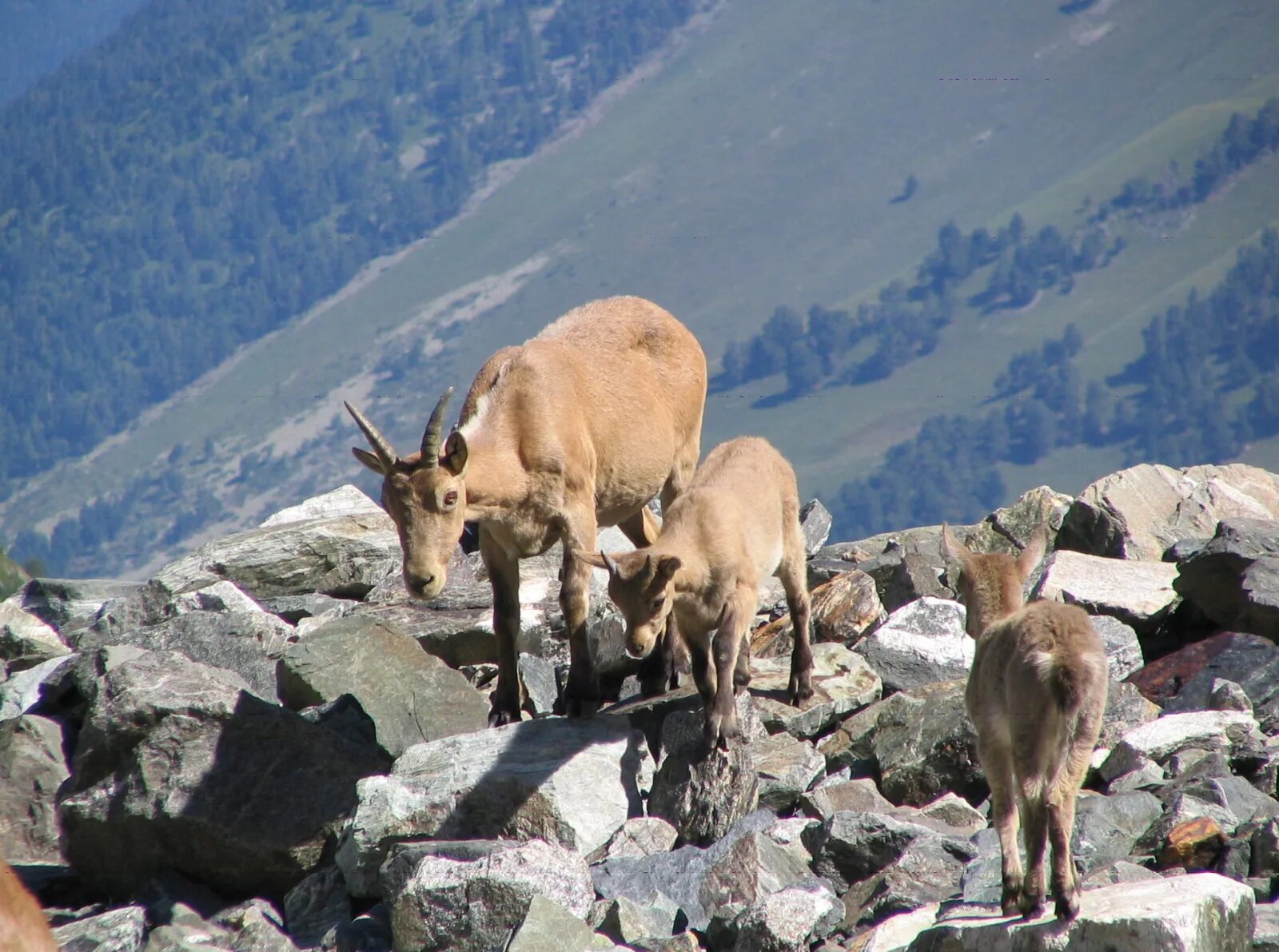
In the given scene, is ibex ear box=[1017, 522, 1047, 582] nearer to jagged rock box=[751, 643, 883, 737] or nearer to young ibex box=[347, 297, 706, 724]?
jagged rock box=[751, 643, 883, 737]

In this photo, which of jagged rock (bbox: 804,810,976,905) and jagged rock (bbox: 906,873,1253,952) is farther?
jagged rock (bbox: 804,810,976,905)

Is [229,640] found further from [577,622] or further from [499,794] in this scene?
[499,794]

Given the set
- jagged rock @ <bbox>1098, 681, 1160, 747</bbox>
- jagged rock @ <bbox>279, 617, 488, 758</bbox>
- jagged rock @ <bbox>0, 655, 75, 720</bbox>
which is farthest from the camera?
jagged rock @ <bbox>0, 655, 75, 720</bbox>

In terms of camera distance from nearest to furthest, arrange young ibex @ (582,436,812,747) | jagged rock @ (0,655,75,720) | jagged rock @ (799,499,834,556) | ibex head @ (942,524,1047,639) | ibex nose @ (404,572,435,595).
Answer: ibex head @ (942,524,1047,639) → young ibex @ (582,436,812,747) → ibex nose @ (404,572,435,595) → jagged rock @ (0,655,75,720) → jagged rock @ (799,499,834,556)

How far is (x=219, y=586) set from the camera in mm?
15227

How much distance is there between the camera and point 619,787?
33.0ft

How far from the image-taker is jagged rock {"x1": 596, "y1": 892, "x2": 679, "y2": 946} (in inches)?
325

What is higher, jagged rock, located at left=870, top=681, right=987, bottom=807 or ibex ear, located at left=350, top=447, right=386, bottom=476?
ibex ear, located at left=350, top=447, right=386, bottom=476

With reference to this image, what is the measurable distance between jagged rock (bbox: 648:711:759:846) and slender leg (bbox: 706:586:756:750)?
0.09 metres

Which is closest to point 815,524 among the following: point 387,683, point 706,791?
point 387,683

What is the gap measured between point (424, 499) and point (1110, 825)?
4.75m

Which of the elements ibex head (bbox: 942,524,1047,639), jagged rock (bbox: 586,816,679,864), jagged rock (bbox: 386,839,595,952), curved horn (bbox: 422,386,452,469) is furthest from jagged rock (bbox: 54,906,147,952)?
ibex head (bbox: 942,524,1047,639)

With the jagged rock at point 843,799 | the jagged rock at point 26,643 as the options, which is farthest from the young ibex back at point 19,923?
the jagged rock at point 26,643

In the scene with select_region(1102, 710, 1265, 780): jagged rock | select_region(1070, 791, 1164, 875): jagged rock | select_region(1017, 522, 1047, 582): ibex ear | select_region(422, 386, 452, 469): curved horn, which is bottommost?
select_region(1102, 710, 1265, 780): jagged rock
